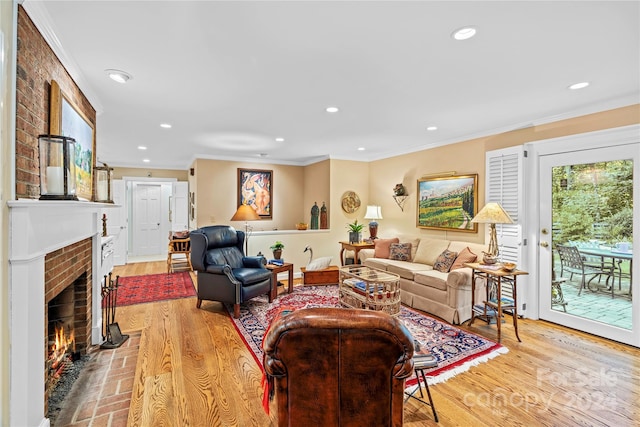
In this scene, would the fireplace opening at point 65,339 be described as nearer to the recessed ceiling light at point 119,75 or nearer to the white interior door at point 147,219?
the recessed ceiling light at point 119,75

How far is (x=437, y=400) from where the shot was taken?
2.18 meters

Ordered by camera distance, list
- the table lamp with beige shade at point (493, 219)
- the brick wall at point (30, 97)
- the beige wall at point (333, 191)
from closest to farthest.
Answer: the brick wall at point (30, 97) → the table lamp with beige shade at point (493, 219) → the beige wall at point (333, 191)

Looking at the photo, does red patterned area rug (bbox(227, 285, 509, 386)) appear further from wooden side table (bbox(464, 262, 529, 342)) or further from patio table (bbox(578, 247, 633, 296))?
patio table (bbox(578, 247, 633, 296))

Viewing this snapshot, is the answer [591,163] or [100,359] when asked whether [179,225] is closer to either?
[100,359]

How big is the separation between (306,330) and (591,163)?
3777 millimetres

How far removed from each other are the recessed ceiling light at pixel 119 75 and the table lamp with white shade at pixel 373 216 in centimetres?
441

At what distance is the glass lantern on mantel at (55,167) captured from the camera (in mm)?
1695

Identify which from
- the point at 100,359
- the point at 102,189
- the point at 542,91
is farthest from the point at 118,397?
the point at 542,91

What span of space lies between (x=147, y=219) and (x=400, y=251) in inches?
277

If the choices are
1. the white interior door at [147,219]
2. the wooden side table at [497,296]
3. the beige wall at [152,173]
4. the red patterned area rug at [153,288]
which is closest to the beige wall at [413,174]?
the wooden side table at [497,296]

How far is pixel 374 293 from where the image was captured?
3.22m

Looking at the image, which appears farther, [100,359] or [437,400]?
[100,359]

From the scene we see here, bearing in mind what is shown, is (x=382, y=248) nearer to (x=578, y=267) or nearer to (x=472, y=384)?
(x=578, y=267)

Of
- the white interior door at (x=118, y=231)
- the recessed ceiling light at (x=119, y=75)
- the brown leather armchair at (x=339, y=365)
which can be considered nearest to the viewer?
the brown leather armchair at (x=339, y=365)
